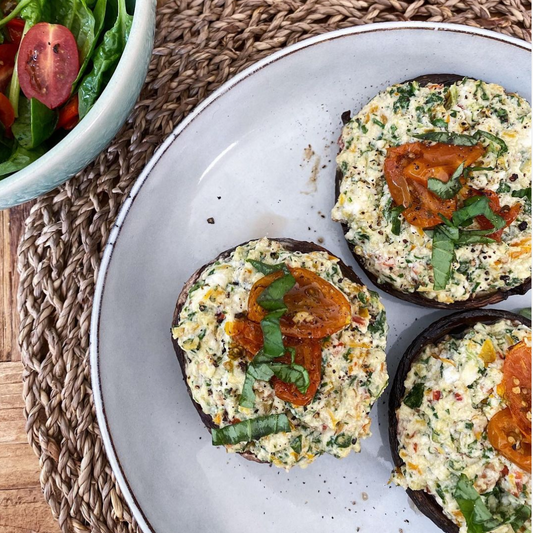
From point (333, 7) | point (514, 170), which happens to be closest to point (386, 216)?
point (514, 170)

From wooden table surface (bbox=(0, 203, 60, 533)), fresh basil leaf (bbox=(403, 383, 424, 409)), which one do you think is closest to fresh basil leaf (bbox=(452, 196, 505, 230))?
fresh basil leaf (bbox=(403, 383, 424, 409))

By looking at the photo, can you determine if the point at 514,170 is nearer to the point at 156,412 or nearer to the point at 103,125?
the point at 103,125

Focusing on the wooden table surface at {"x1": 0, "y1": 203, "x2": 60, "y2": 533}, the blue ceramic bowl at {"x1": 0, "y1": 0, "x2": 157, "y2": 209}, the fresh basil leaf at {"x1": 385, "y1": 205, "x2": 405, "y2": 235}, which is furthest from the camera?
the wooden table surface at {"x1": 0, "y1": 203, "x2": 60, "y2": 533}

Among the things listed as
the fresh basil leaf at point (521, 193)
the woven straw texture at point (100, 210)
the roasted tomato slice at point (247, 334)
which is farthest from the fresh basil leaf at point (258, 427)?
the fresh basil leaf at point (521, 193)

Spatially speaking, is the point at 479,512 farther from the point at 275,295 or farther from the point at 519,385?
the point at 275,295

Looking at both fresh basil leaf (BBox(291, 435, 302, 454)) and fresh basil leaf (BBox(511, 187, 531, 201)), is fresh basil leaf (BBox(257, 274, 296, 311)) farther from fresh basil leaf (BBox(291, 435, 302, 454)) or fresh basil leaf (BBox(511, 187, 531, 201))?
fresh basil leaf (BBox(511, 187, 531, 201))

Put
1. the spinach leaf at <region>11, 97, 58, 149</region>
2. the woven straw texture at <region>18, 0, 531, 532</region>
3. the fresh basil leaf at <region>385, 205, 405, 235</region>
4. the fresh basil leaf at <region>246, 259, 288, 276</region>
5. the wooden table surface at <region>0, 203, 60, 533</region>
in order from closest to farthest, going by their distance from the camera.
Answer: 1. the spinach leaf at <region>11, 97, 58, 149</region>
2. the fresh basil leaf at <region>246, 259, 288, 276</region>
3. the fresh basil leaf at <region>385, 205, 405, 235</region>
4. the woven straw texture at <region>18, 0, 531, 532</region>
5. the wooden table surface at <region>0, 203, 60, 533</region>

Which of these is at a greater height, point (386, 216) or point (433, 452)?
point (386, 216)
